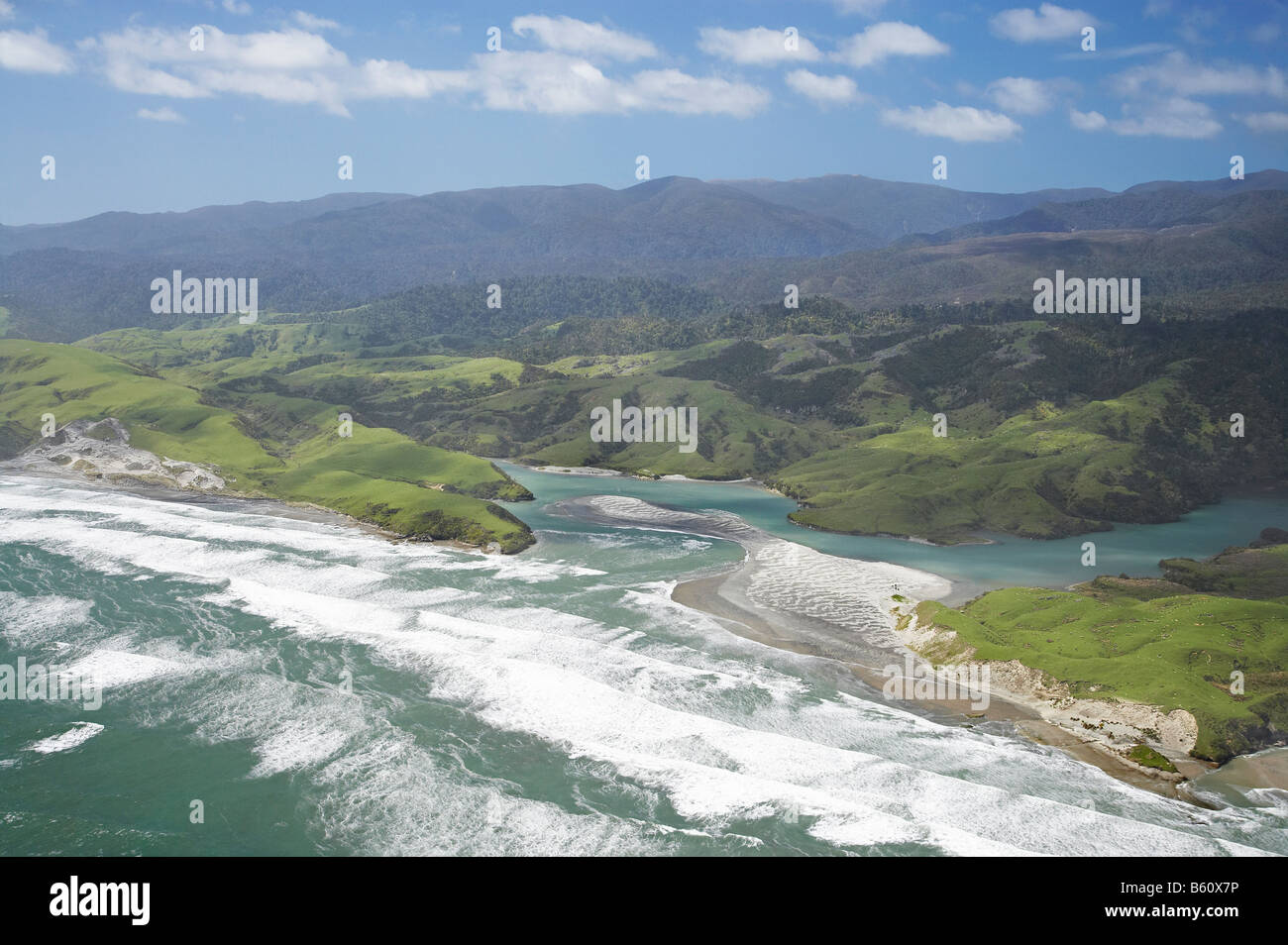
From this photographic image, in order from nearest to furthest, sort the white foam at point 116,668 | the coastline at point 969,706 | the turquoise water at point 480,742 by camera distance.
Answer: the turquoise water at point 480,742 < the coastline at point 969,706 < the white foam at point 116,668

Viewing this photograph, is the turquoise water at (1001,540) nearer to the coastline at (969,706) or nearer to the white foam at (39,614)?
the coastline at (969,706)

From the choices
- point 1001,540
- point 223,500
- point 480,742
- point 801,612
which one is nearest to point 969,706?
point 801,612

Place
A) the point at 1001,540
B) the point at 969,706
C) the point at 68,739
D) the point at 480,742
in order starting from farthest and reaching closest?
the point at 1001,540
the point at 969,706
the point at 480,742
the point at 68,739

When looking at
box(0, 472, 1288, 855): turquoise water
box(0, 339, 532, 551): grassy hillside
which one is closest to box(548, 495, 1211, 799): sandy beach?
box(0, 472, 1288, 855): turquoise water

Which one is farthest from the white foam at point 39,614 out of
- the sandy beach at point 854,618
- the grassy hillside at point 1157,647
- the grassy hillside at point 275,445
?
the grassy hillside at point 1157,647

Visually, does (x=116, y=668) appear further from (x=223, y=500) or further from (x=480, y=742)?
(x=223, y=500)

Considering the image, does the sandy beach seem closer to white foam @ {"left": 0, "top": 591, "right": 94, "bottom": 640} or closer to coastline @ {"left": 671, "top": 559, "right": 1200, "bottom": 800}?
coastline @ {"left": 671, "top": 559, "right": 1200, "bottom": 800}
